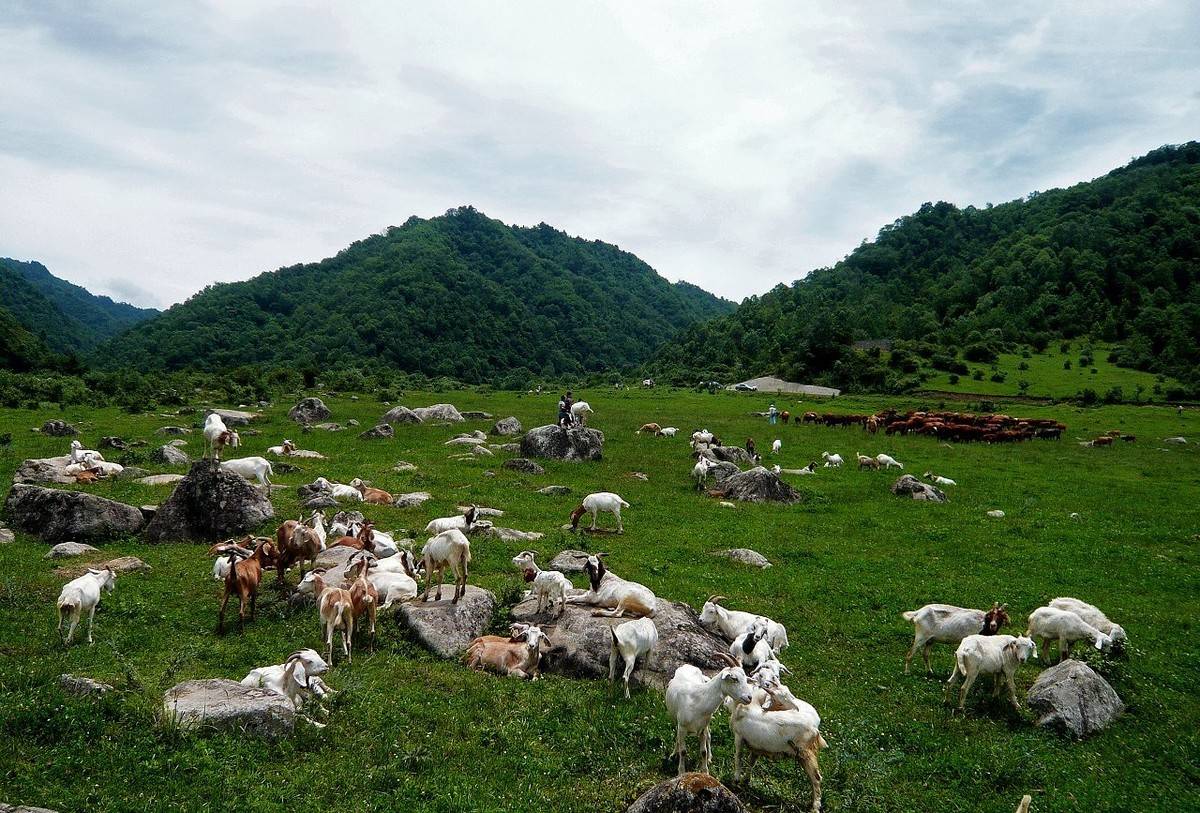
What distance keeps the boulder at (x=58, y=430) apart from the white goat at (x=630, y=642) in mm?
37201

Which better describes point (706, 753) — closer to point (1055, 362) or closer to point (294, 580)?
point (294, 580)

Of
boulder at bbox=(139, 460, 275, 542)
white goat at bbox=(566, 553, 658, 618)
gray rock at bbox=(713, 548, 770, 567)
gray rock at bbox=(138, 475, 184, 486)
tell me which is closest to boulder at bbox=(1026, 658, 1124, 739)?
white goat at bbox=(566, 553, 658, 618)

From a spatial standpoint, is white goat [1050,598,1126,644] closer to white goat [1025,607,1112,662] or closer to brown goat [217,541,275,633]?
white goat [1025,607,1112,662]

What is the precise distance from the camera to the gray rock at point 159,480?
24906 millimetres

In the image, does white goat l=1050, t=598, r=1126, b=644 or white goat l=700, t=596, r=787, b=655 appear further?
white goat l=1050, t=598, r=1126, b=644

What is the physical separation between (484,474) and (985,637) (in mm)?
22264

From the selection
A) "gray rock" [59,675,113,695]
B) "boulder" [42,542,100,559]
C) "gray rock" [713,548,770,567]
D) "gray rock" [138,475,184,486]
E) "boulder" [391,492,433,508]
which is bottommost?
"gray rock" [713,548,770,567]

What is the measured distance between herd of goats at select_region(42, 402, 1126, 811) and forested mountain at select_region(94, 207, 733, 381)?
267 feet

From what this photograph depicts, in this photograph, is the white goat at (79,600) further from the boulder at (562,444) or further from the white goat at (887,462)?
the white goat at (887,462)

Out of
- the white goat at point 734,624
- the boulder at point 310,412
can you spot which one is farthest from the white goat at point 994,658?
the boulder at point 310,412

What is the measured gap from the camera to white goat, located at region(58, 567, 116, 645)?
38.1 ft

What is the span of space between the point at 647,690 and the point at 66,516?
54.8ft

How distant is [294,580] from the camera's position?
15844 mm

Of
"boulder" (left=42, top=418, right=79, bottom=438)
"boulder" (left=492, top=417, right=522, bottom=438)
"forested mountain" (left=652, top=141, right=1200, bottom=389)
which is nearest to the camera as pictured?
"boulder" (left=42, top=418, right=79, bottom=438)
